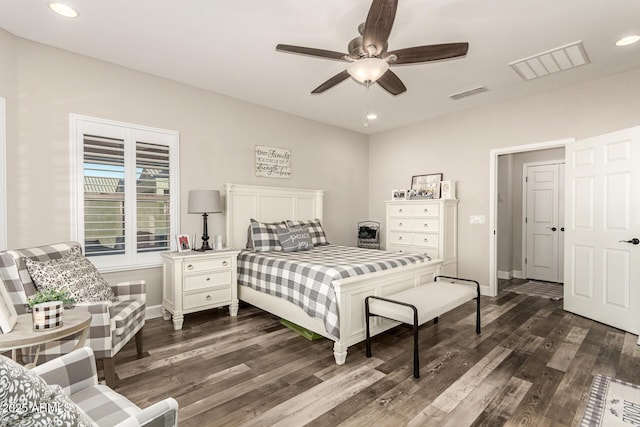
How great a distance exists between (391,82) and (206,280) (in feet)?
9.08

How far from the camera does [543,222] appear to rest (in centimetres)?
569

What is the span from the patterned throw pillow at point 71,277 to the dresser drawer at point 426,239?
13.0ft

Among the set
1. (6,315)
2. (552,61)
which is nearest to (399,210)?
(552,61)

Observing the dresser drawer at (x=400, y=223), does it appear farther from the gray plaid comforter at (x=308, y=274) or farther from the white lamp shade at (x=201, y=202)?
the white lamp shade at (x=201, y=202)

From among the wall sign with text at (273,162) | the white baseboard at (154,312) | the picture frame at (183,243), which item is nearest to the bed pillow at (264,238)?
the picture frame at (183,243)

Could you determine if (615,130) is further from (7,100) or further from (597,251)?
(7,100)

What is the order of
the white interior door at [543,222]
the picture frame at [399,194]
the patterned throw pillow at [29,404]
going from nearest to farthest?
1. the patterned throw pillow at [29,404]
2. the picture frame at [399,194]
3. the white interior door at [543,222]

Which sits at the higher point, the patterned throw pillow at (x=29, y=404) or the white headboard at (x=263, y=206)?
the white headboard at (x=263, y=206)

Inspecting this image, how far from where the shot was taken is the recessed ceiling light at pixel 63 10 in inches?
94.4

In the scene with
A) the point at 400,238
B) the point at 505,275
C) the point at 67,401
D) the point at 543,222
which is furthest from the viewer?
the point at 505,275

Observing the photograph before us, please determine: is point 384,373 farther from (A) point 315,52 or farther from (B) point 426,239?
(B) point 426,239

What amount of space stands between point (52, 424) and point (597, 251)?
460 centimetres

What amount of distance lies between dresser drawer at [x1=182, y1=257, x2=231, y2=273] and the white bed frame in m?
0.42

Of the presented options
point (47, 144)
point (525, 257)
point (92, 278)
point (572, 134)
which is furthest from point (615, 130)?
point (47, 144)
